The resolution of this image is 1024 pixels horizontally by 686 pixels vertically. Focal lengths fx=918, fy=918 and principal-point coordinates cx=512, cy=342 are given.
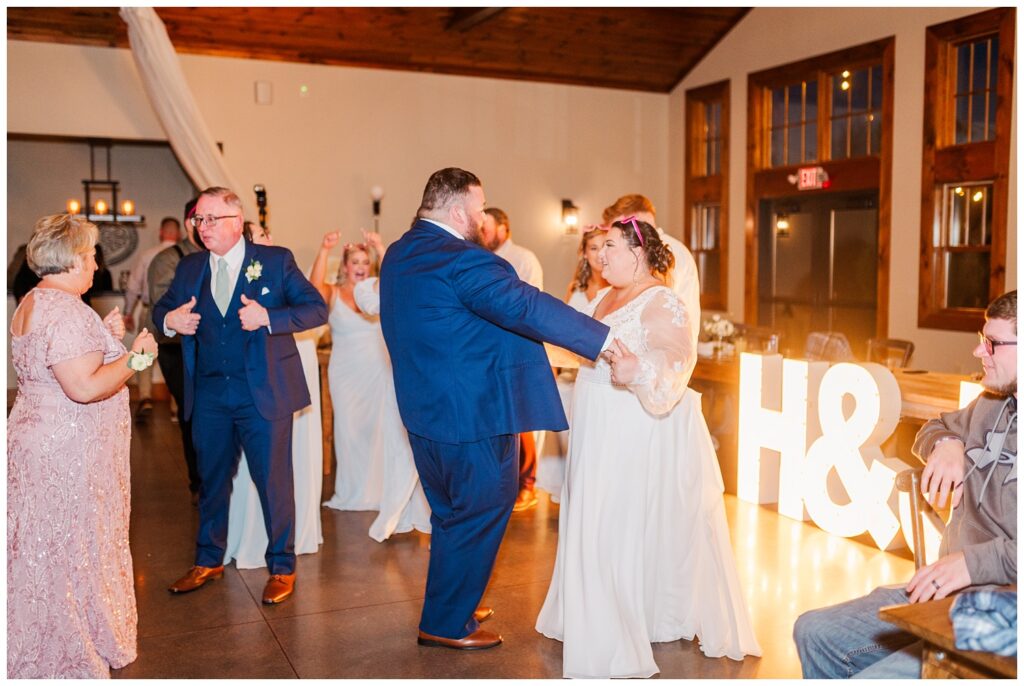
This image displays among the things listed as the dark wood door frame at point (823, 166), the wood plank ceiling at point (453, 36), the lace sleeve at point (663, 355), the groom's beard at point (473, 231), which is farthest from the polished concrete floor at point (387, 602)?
the wood plank ceiling at point (453, 36)

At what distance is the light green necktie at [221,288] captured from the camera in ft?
13.4

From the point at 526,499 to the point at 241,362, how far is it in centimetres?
232

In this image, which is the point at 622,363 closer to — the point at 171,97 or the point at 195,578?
the point at 195,578

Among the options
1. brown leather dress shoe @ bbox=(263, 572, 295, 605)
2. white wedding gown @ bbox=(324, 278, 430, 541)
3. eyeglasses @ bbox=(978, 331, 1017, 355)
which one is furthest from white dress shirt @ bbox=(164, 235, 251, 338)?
eyeglasses @ bbox=(978, 331, 1017, 355)

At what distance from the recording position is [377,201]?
10.5 metres

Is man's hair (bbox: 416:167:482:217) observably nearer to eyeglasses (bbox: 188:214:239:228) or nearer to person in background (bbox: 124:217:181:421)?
eyeglasses (bbox: 188:214:239:228)

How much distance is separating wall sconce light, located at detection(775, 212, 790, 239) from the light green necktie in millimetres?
7781

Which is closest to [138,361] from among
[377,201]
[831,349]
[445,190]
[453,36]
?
[445,190]

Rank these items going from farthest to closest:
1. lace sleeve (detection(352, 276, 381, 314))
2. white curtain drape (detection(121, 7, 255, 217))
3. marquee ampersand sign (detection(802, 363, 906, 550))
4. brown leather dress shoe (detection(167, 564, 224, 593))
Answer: white curtain drape (detection(121, 7, 255, 217)), lace sleeve (detection(352, 276, 381, 314)), marquee ampersand sign (detection(802, 363, 906, 550)), brown leather dress shoe (detection(167, 564, 224, 593))

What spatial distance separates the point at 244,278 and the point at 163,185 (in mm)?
9021

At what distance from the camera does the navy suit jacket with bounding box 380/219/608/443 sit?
312 cm

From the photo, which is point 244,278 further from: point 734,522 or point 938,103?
point 938,103

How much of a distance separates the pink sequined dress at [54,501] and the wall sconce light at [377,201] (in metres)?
7.38

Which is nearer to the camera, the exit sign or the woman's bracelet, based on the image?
the woman's bracelet
